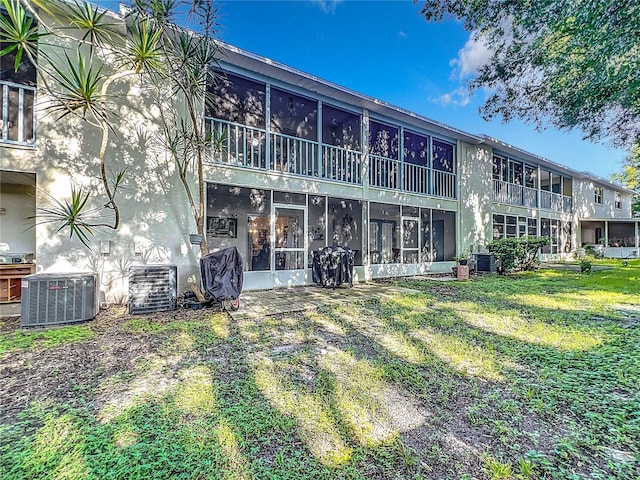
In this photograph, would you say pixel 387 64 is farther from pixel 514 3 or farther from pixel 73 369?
pixel 73 369

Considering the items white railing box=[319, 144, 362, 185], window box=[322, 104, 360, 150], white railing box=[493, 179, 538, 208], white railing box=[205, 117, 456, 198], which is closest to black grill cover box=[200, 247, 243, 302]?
white railing box=[205, 117, 456, 198]

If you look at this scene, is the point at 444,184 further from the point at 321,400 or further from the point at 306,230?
the point at 321,400

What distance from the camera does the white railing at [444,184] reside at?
11852mm

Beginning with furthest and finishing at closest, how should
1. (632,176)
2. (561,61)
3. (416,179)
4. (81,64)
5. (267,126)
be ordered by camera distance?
1. (632,176)
2. (416,179)
3. (561,61)
4. (267,126)
5. (81,64)

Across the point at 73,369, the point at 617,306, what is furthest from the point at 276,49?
the point at 617,306

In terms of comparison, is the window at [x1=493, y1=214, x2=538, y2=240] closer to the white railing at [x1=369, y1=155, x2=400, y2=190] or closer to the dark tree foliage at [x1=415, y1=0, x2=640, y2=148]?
the dark tree foliage at [x1=415, y1=0, x2=640, y2=148]

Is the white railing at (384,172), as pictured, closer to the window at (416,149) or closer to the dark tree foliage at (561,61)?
the window at (416,149)

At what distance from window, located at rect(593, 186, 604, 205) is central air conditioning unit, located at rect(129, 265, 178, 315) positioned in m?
27.8

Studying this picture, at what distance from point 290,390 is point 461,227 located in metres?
11.5

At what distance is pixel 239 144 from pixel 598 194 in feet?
88.8

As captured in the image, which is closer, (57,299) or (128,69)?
(57,299)

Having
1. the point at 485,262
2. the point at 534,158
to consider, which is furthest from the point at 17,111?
the point at 534,158

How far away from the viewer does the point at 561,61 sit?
321 inches

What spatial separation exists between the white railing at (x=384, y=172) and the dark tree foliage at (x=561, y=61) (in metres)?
3.83
